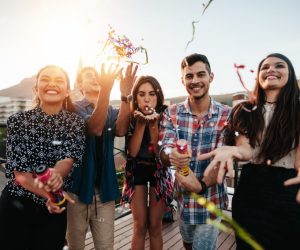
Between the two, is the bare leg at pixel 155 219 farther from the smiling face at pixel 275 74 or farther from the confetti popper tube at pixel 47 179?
the smiling face at pixel 275 74

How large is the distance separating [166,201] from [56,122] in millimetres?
1475

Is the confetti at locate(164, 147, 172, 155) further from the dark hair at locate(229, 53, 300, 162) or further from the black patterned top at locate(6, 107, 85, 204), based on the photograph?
the black patterned top at locate(6, 107, 85, 204)

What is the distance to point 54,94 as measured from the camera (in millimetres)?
2172

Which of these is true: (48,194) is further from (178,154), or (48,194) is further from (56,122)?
(178,154)

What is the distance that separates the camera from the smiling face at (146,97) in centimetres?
302

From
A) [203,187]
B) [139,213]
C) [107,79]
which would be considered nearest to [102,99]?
[107,79]

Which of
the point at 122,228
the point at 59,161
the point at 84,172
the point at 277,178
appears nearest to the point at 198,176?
the point at 277,178

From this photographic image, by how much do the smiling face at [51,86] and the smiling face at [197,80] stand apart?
3.94 ft

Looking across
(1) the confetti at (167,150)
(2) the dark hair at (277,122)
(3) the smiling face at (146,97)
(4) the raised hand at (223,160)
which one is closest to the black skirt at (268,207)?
(2) the dark hair at (277,122)

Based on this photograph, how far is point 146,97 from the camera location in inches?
119

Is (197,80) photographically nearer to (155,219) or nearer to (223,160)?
(223,160)

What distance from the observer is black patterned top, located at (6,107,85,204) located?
1.98 metres

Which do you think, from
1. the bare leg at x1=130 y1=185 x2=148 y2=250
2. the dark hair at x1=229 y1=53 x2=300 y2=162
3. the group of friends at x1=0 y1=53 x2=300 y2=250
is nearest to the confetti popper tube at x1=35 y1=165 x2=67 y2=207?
the group of friends at x1=0 y1=53 x2=300 y2=250

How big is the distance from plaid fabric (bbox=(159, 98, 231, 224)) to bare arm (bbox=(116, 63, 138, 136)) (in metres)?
0.44
